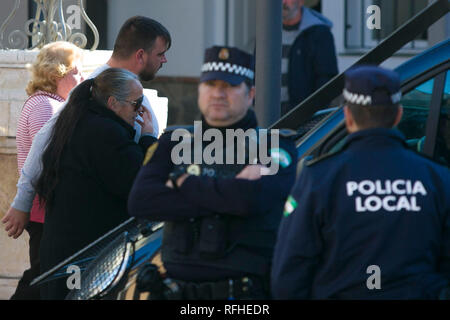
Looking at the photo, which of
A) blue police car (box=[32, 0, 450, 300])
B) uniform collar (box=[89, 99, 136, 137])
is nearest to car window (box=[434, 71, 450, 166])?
blue police car (box=[32, 0, 450, 300])

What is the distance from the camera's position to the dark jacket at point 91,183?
12.9 ft

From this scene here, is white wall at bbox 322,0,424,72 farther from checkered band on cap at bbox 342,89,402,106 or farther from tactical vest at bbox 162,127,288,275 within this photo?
checkered band on cap at bbox 342,89,402,106

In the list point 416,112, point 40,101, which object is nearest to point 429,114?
point 416,112

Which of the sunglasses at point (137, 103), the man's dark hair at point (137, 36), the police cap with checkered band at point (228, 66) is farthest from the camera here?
the man's dark hair at point (137, 36)

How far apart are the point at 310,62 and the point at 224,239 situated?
3476mm

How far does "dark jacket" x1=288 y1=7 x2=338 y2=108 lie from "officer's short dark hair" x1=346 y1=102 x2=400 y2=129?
11.5ft

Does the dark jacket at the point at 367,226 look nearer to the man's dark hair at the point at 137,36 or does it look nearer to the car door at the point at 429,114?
the car door at the point at 429,114

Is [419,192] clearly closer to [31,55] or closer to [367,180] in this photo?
[367,180]

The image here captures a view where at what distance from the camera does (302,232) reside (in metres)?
2.72

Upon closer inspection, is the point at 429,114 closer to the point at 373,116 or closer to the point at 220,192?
the point at 373,116

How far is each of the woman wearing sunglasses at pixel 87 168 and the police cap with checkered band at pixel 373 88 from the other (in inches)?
55.6

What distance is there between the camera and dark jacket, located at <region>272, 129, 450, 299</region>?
270cm

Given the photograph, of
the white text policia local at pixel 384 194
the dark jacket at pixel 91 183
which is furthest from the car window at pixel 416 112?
the dark jacket at pixel 91 183
